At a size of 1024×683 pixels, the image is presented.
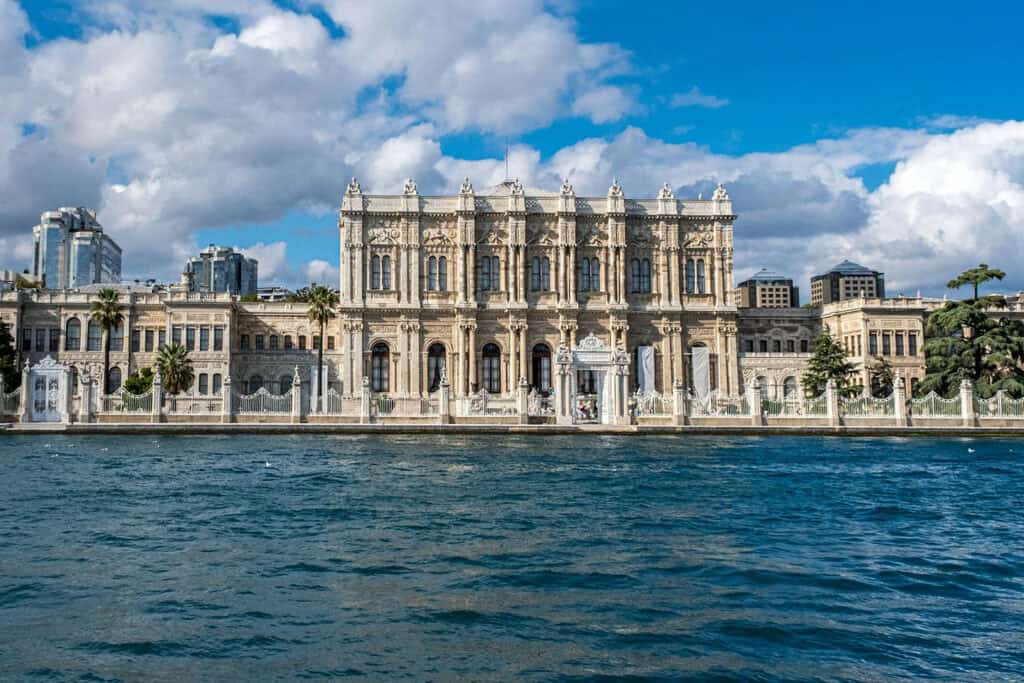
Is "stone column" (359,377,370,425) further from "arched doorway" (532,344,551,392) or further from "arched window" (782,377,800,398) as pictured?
"arched window" (782,377,800,398)

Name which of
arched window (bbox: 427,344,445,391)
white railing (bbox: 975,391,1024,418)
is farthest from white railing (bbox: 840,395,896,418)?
arched window (bbox: 427,344,445,391)

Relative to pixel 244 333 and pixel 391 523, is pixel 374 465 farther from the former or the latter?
pixel 244 333

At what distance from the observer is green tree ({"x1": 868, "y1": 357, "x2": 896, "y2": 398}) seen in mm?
55312

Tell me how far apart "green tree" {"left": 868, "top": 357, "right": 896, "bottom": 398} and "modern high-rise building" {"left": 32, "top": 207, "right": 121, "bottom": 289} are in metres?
82.8

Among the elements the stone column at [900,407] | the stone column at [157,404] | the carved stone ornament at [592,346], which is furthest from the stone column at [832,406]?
the stone column at [157,404]

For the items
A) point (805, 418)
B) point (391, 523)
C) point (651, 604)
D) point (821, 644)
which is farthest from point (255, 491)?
point (805, 418)

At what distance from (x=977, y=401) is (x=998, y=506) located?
20.8 metres

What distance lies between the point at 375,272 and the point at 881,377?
3019 cm

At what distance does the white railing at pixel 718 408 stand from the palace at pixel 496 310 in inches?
456

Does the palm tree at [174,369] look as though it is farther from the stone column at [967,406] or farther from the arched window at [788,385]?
the stone column at [967,406]

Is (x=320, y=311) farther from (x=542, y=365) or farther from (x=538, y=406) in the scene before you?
(x=538, y=406)

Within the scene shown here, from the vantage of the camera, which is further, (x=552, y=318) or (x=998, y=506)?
(x=552, y=318)

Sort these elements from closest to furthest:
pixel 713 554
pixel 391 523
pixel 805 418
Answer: pixel 713 554
pixel 391 523
pixel 805 418

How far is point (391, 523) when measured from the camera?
653 inches
